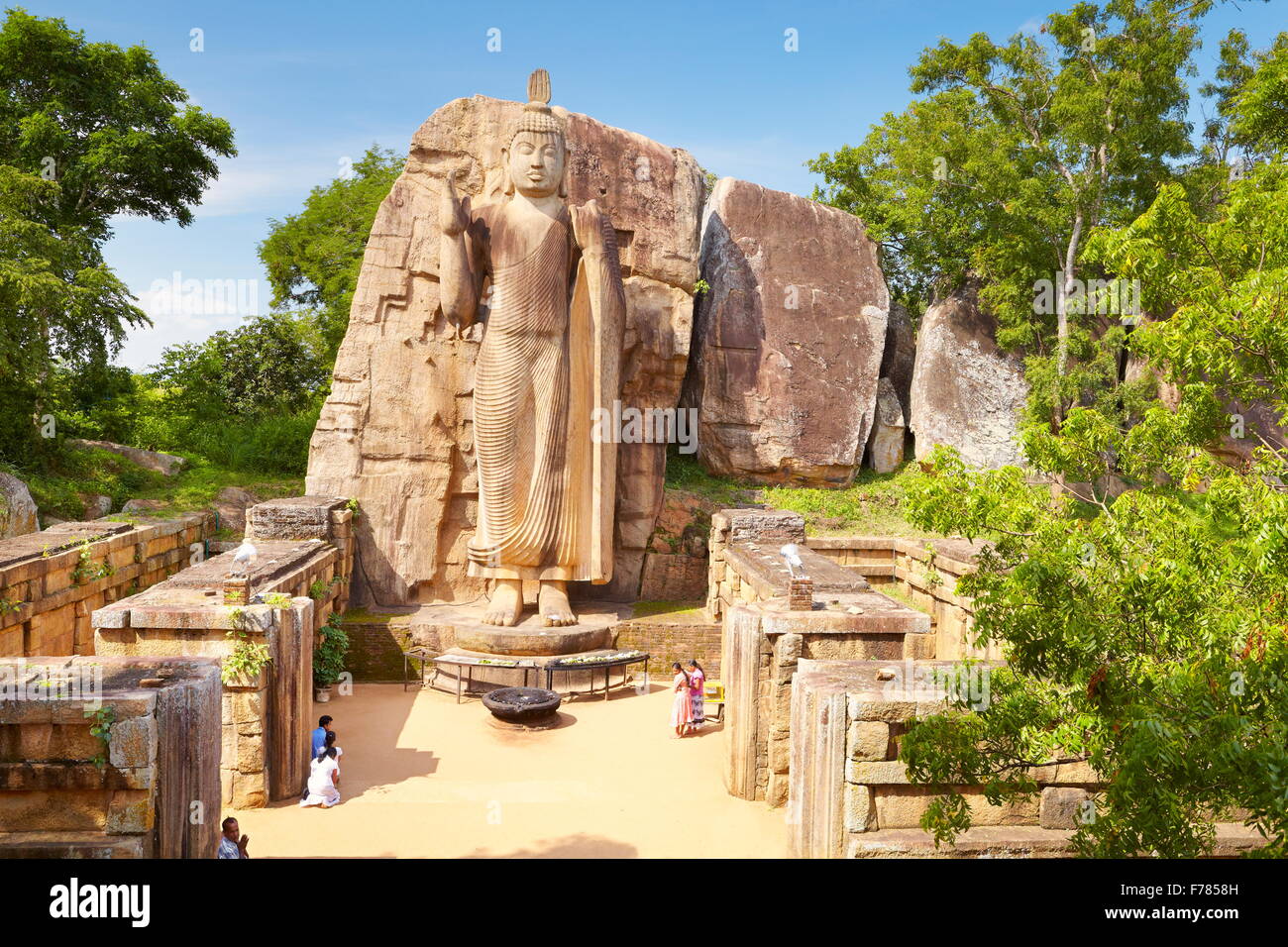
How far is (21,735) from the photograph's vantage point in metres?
4.41

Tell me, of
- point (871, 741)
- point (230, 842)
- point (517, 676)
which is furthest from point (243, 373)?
point (871, 741)

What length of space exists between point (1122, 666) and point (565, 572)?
787cm

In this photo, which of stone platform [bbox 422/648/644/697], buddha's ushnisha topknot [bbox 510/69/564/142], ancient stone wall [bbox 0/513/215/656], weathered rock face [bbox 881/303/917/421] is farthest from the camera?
weathered rock face [bbox 881/303/917/421]

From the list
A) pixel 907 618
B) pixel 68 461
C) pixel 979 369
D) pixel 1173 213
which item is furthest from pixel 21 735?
pixel 979 369

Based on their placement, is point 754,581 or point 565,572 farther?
point 565,572

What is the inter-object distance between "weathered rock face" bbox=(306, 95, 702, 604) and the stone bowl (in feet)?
11.4

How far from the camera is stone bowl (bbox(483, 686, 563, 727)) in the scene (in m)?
8.69

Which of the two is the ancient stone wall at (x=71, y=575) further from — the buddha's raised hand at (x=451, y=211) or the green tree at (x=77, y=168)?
the buddha's raised hand at (x=451, y=211)

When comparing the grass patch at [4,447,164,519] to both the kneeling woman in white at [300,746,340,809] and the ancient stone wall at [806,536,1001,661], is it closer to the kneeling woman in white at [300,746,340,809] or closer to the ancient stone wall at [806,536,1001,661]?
the kneeling woman in white at [300,746,340,809]

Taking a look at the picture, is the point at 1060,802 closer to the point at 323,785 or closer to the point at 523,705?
the point at 323,785

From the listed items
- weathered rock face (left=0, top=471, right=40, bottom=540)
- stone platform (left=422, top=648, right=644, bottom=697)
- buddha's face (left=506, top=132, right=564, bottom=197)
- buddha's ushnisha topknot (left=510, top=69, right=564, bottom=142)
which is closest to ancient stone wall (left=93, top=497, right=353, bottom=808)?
stone platform (left=422, top=648, right=644, bottom=697)

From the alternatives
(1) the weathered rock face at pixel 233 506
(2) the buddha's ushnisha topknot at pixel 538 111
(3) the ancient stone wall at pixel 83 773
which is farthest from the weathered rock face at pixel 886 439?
(3) the ancient stone wall at pixel 83 773

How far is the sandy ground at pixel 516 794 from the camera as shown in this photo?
631cm

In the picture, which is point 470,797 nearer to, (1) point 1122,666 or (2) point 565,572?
(2) point 565,572
